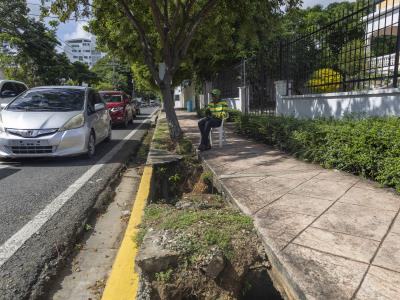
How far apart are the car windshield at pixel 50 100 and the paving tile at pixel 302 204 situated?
5429 mm

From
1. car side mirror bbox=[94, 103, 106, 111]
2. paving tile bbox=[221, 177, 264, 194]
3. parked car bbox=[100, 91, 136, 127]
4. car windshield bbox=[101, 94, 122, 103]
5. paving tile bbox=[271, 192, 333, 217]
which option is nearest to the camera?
paving tile bbox=[271, 192, 333, 217]

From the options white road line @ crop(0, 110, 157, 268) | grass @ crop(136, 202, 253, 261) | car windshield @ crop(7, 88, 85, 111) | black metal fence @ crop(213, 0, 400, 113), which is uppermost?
black metal fence @ crop(213, 0, 400, 113)

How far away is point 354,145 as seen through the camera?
16.9 feet

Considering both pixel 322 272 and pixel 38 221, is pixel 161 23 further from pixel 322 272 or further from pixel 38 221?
pixel 322 272

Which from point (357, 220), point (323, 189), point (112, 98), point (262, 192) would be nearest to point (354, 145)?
point (323, 189)

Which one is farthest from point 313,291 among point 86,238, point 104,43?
point 104,43

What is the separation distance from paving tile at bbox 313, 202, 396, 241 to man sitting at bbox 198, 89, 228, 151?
14.6ft

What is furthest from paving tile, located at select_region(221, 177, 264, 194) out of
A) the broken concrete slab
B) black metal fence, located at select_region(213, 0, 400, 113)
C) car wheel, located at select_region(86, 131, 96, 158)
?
car wheel, located at select_region(86, 131, 96, 158)

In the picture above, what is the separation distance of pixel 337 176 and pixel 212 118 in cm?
362

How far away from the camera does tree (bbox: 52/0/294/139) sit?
910 cm

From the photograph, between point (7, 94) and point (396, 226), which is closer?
point (396, 226)

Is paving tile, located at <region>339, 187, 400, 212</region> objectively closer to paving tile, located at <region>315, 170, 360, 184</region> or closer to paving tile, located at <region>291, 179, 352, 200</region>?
paving tile, located at <region>291, 179, 352, 200</region>

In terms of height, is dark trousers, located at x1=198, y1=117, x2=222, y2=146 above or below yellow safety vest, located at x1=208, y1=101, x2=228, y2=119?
below

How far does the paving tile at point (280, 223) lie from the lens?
308 centimetres
